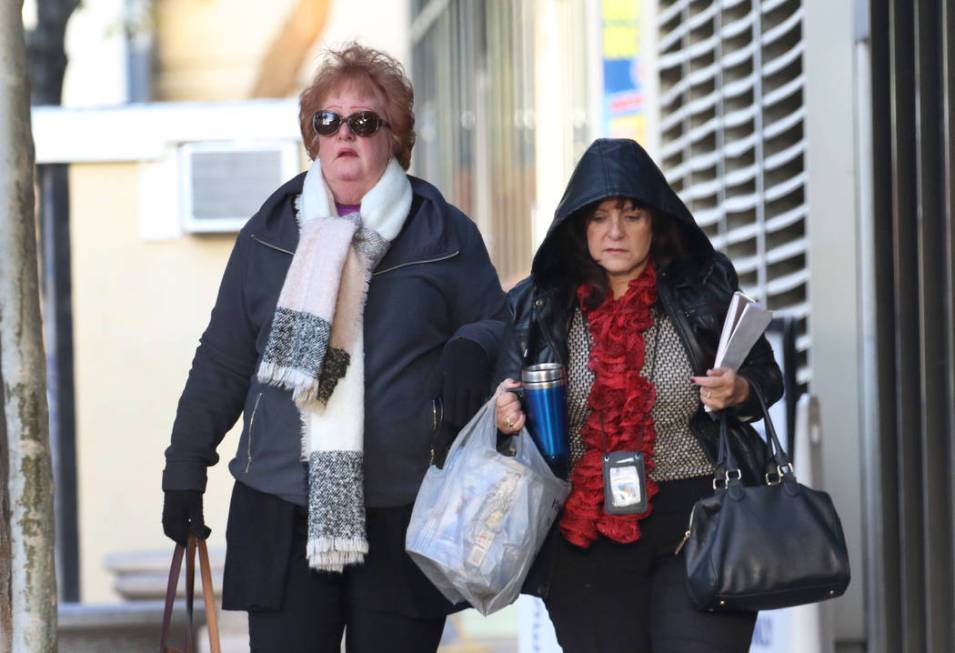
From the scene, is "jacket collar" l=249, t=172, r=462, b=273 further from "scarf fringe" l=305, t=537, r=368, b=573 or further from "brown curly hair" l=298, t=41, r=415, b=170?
"scarf fringe" l=305, t=537, r=368, b=573

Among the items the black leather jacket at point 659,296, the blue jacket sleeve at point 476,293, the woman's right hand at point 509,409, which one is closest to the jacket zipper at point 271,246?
the blue jacket sleeve at point 476,293

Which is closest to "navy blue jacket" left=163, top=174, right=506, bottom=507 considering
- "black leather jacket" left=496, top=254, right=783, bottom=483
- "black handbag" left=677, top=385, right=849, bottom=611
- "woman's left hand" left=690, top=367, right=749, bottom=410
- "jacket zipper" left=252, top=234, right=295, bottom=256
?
"jacket zipper" left=252, top=234, right=295, bottom=256

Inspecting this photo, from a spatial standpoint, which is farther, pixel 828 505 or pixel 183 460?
pixel 183 460

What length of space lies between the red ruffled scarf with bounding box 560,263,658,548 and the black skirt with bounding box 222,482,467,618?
43 centimetres

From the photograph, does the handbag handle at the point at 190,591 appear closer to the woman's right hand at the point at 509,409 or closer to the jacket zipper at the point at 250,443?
the jacket zipper at the point at 250,443

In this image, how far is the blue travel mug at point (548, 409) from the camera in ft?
12.6

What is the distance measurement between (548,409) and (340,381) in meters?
0.56

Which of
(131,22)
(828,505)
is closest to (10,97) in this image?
(828,505)

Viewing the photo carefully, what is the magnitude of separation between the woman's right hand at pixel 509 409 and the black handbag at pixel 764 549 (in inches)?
16.5

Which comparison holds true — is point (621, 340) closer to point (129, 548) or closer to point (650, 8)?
point (129, 548)

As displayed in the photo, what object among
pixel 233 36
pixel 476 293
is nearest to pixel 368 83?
pixel 476 293

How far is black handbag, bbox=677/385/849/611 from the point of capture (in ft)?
12.4

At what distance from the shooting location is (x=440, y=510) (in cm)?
395

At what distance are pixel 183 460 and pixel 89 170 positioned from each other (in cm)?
357
